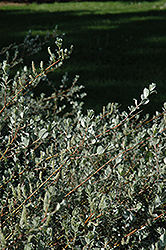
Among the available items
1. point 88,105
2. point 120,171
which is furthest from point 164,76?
point 120,171

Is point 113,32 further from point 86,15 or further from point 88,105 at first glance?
point 88,105

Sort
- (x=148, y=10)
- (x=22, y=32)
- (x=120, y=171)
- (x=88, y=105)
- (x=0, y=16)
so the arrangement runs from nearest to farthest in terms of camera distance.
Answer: (x=120, y=171) → (x=88, y=105) → (x=22, y=32) → (x=0, y=16) → (x=148, y=10)

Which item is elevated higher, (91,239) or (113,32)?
(113,32)

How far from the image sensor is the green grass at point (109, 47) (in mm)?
5109

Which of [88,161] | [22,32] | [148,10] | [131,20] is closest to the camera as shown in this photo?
[88,161]

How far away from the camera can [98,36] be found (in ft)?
27.0

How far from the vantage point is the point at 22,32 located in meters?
8.77

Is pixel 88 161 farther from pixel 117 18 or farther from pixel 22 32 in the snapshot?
pixel 117 18

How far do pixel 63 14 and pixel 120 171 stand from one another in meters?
11.5

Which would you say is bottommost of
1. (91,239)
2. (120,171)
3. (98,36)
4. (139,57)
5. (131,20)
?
(91,239)

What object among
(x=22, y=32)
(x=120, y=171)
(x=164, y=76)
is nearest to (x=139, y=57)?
(x=164, y=76)

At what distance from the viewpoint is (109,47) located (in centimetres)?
734

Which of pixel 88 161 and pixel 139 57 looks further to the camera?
pixel 139 57

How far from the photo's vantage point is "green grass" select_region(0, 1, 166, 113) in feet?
16.8
